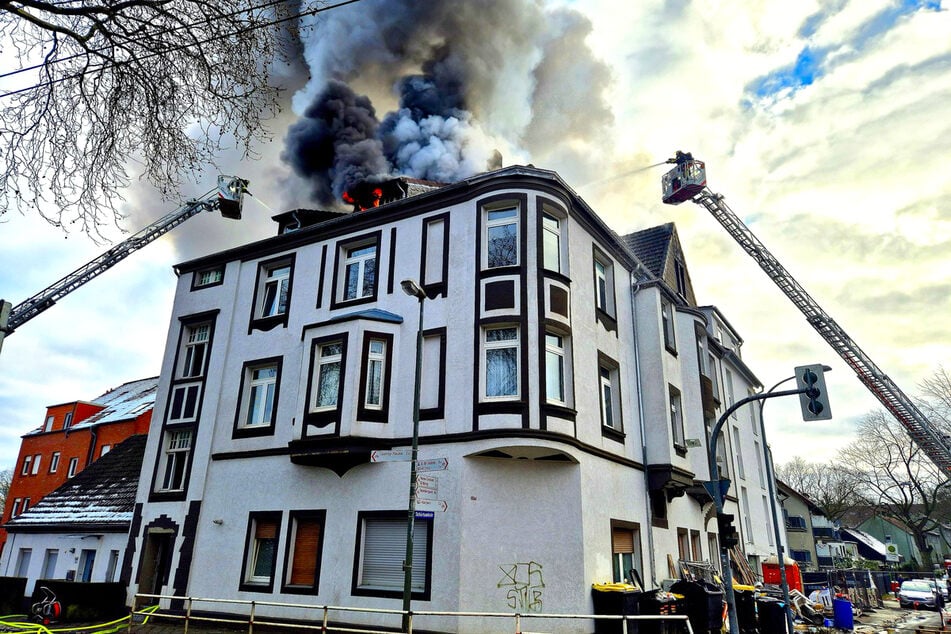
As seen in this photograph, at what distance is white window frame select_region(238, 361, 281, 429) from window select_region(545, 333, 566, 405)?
8558 millimetres

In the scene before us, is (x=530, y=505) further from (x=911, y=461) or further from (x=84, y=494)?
(x=911, y=461)

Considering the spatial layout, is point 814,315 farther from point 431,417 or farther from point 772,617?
point 431,417

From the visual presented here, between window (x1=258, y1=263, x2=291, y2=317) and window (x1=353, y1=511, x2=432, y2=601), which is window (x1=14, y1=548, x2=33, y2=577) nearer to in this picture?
window (x1=258, y1=263, x2=291, y2=317)

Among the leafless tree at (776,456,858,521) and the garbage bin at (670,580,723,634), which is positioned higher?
the leafless tree at (776,456,858,521)

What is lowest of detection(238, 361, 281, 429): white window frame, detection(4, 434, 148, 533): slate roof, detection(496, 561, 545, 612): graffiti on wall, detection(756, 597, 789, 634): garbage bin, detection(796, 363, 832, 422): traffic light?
detection(756, 597, 789, 634): garbage bin

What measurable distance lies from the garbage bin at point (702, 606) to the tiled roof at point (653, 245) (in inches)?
513

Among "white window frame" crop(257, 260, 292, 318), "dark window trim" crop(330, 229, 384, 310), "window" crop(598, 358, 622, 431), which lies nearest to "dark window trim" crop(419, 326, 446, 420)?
"dark window trim" crop(330, 229, 384, 310)

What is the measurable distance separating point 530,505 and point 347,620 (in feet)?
17.4

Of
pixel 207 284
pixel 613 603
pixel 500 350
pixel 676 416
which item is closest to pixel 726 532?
pixel 613 603

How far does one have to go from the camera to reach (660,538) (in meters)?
18.9

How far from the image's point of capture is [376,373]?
1706cm

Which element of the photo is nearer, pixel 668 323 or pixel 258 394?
pixel 258 394

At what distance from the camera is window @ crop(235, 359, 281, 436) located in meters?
19.0

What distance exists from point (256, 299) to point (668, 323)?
14.9 metres
